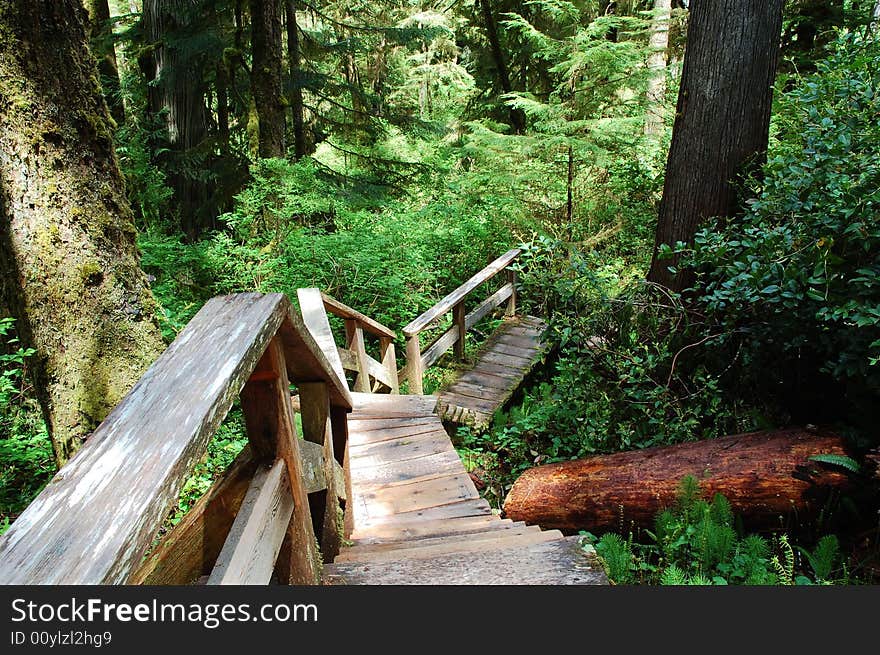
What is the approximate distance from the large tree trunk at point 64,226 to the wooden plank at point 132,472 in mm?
2321

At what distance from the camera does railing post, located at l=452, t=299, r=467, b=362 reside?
25.9ft

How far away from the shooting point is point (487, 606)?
4.28ft

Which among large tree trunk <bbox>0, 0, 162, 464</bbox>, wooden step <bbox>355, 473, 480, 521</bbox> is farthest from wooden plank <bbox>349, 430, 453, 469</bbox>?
large tree trunk <bbox>0, 0, 162, 464</bbox>

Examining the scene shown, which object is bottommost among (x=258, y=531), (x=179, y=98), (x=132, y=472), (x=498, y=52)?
(x=258, y=531)

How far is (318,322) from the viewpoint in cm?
520

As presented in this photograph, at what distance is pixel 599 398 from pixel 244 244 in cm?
603

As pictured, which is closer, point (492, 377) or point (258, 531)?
point (258, 531)

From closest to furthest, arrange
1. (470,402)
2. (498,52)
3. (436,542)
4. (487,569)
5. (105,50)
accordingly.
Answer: (487,569)
(436,542)
(470,402)
(105,50)
(498,52)

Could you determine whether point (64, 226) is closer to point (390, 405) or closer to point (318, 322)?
point (318, 322)

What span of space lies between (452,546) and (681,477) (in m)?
1.98

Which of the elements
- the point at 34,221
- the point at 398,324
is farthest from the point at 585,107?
the point at 34,221

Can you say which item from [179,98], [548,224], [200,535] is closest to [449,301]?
[548,224]

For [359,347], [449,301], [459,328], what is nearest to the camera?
[359,347]

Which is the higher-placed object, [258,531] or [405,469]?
[258,531]
